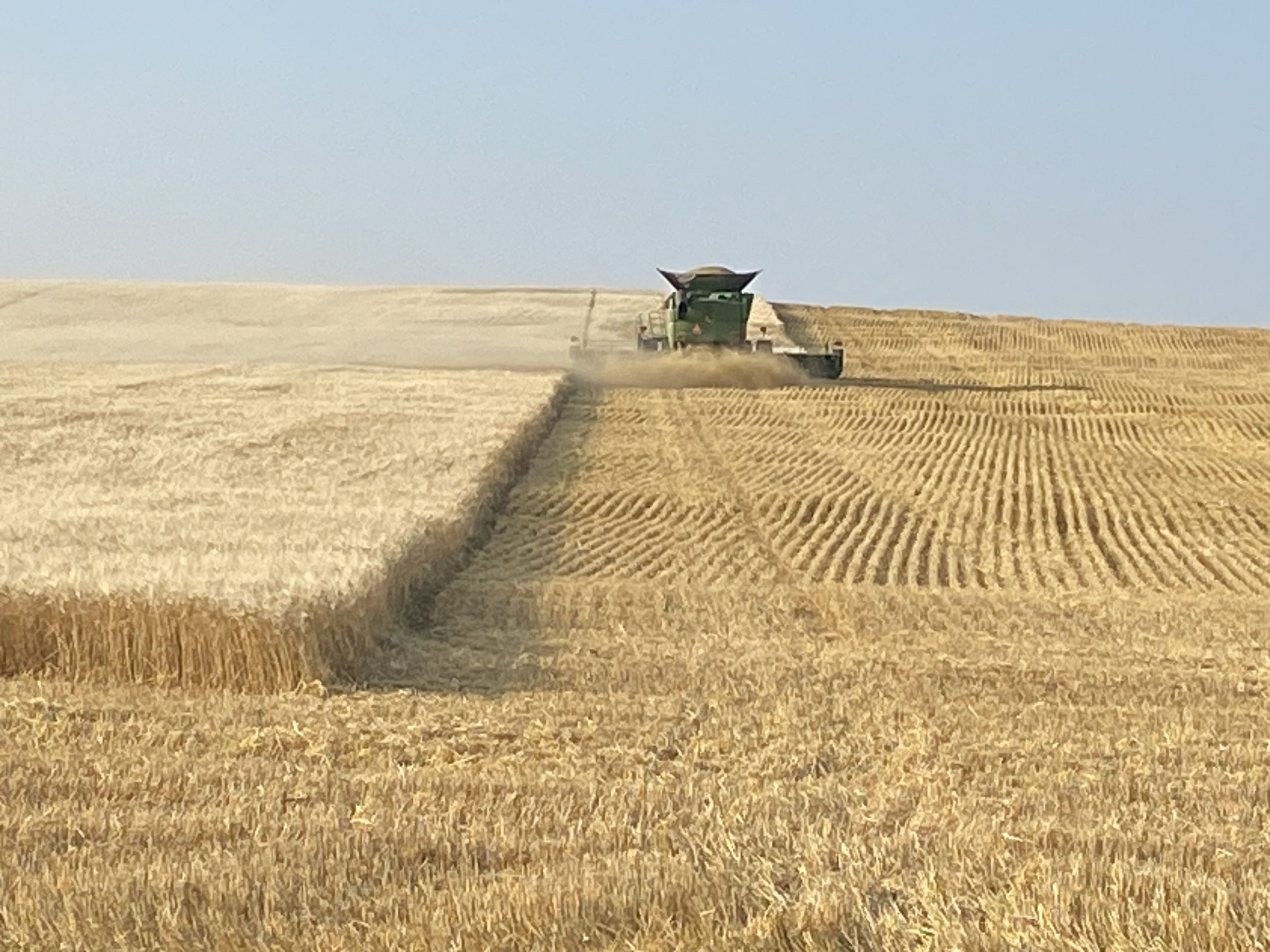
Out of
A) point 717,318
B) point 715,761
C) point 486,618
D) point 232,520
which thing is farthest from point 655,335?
point 715,761

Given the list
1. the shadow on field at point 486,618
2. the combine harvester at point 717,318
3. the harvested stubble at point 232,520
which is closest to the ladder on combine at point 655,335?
the combine harvester at point 717,318

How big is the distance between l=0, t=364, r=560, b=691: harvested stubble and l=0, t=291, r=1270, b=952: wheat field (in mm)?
391

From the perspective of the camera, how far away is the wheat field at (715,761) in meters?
4.53

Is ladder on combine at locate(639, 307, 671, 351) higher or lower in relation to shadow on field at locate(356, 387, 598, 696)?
higher

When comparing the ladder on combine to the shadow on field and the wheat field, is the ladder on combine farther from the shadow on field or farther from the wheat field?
the wheat field

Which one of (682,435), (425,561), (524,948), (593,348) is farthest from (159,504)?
(593,348)

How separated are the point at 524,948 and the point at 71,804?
7.78 ft

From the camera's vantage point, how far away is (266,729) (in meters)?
7.32

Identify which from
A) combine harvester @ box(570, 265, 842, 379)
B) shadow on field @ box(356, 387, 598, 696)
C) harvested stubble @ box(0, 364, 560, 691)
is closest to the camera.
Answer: harvested stubble @ box(0, 364, 560, 691)

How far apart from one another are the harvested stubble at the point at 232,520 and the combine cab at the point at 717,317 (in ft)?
22.6

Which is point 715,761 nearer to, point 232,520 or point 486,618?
point 486,618

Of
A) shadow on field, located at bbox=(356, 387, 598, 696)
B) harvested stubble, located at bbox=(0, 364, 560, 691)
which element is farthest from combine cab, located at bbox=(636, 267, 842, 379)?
A: shadow on field, located at bbox=(356, 387, 598, 696)

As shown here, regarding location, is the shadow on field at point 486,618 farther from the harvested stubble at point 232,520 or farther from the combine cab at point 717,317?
the combine cab at point 717,317

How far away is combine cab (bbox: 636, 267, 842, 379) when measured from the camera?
109 ft
